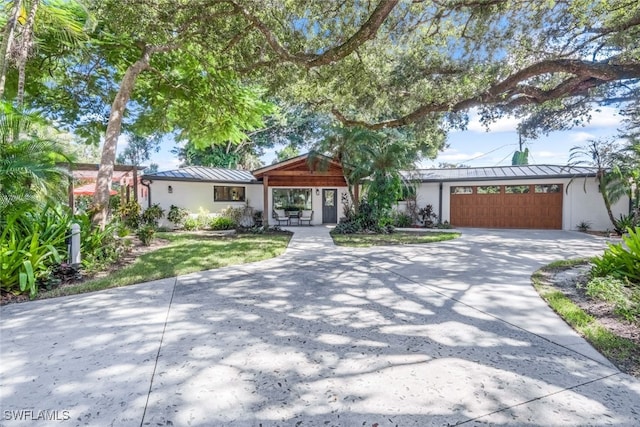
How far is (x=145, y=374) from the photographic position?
2.46 meters

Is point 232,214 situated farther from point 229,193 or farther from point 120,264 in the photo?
point 120,264

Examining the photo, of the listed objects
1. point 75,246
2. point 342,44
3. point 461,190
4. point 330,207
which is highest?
point 342,44

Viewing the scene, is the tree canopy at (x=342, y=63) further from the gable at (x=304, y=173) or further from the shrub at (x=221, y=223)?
the shrub at (x=221, y=223)

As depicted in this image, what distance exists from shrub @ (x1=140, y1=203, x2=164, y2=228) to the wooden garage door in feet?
46.2

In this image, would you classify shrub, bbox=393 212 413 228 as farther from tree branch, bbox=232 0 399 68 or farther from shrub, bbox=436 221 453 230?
tree branch, bbox=232 0 399 68

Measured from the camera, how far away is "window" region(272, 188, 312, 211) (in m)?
16.6

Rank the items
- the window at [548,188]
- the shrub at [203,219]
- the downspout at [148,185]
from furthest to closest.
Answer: the shrub at [203,219] → the window at [548,188] → the downspout at [148,185]

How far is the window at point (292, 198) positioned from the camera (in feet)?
54.4

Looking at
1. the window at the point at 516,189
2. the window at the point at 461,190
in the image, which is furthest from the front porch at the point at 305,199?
the window at the point at 516,189

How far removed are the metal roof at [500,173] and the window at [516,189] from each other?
621 mm

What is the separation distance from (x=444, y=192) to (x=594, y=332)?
13458 mm

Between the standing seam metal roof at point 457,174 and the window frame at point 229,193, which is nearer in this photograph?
the standing seam metal roof at point 457,174

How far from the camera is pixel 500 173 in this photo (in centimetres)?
1518

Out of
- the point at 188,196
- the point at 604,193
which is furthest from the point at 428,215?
the point at 188,196
